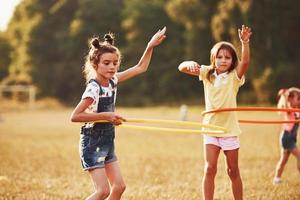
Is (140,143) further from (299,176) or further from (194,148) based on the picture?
(299,176)

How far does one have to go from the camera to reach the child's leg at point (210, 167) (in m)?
6.77

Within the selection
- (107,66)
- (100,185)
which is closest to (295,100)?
(107,66)

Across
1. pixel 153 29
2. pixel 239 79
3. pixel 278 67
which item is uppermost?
pixel 153 29

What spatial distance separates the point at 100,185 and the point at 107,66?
4.19ft

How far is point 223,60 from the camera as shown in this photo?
674 centimetres

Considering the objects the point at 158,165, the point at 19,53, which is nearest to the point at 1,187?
the point at 158,165

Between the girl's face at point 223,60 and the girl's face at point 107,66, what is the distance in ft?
4.52

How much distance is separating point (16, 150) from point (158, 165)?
5267mm

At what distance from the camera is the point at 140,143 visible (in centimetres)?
1828

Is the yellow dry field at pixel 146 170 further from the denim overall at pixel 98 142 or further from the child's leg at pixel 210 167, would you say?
the denim overall at pixel 98 142

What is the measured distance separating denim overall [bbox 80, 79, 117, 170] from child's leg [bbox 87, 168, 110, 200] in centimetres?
6

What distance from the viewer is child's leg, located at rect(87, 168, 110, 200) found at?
577 centimetres

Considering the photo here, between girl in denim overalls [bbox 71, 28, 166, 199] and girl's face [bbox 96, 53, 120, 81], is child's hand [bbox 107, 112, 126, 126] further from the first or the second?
girl's face [bbox 96, 53, 120, 81]

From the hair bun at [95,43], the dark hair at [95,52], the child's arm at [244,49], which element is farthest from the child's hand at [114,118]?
the child's arm at [244,49]
